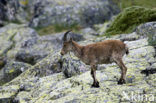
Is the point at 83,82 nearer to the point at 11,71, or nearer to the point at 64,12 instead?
the point at 11,71

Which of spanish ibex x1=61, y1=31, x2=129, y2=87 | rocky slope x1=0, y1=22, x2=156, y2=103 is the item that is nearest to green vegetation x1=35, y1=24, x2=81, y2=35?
rocky slope x1=0, y1=22, x2=156, y2=103

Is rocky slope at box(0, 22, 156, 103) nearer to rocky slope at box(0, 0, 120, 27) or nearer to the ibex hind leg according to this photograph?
the ibex hind leg

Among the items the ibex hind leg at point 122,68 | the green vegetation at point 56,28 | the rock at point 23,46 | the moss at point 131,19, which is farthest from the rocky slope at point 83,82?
the green vegetation at point 56,28

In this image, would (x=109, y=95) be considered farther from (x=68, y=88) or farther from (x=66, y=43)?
(x=66, y=43)

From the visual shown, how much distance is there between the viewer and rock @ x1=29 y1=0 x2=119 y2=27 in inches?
2817

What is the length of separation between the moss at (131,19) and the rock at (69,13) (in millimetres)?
46336

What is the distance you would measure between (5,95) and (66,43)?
7627mm

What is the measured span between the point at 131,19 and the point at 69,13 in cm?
5120

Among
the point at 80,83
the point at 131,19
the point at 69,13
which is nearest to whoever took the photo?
the point at 80,83

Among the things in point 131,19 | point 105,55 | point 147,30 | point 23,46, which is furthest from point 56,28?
point 105,55

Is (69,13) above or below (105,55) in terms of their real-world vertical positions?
above

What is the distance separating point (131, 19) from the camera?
24625 mm

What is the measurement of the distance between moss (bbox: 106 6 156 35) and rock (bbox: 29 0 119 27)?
4634 cm

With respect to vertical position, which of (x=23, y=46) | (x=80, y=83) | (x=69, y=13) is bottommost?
(x=80, y=83)
